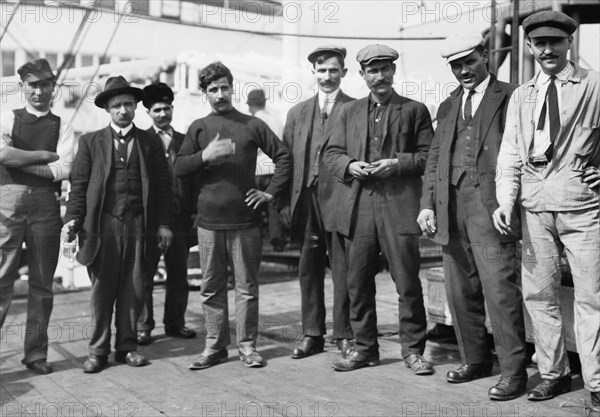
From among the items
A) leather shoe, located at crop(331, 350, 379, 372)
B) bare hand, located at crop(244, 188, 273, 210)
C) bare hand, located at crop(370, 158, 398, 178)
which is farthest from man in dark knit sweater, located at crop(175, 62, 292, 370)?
bare hand, located at crop(370, 158, 398, 178)

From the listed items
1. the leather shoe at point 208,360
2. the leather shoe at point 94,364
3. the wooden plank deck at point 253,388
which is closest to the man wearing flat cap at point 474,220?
the wooden plank deck at point 253,388

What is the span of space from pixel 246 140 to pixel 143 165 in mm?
742

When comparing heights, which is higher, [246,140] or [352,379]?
[246,140]

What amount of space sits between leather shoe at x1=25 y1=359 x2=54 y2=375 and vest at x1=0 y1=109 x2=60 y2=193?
1160mm

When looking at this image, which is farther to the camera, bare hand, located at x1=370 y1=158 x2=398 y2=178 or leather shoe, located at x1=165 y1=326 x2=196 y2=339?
leather shoe, located at x1=165 y1=326 x2=196 y2=339

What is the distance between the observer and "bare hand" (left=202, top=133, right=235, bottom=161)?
5164 millimetres

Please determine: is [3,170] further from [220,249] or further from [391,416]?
[391,416]

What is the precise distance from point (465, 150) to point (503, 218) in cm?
50

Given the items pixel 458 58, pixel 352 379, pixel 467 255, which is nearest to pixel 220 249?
pixel 352 379

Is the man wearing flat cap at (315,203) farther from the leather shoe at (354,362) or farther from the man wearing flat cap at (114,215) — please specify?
the man wearing flat cap at (114,215)

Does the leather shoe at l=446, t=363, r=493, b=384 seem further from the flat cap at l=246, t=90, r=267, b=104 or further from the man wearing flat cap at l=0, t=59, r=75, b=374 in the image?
the flat cap at l=246, t=90, r=267, b=104

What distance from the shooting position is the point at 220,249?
5.34 meters

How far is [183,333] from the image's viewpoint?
629 centimetres

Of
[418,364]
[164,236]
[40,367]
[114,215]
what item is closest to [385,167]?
[418,364]
